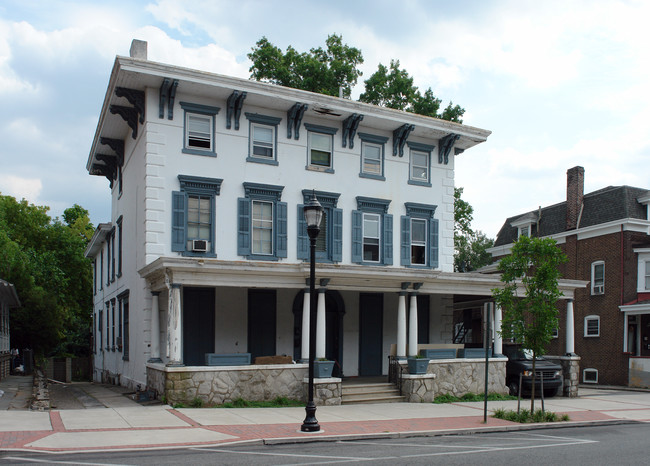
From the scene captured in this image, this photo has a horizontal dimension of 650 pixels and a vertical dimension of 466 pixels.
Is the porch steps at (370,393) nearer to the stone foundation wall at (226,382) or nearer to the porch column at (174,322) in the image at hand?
the stone foundation wall at (226,382)

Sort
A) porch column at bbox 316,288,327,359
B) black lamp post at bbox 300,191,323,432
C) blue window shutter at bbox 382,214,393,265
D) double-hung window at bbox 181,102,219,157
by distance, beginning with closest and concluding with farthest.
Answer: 1. black lamp post at bbox 300,191,323,432
2. porch column at bbox 316,288,327,359
3. double-hung window at bbox 181,102,219,157
4. blue window shutter at bbox 382,214,393,265

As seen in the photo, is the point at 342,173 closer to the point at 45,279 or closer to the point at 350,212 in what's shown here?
the point at 350,212

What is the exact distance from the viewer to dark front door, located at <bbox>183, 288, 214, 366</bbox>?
63.2ft

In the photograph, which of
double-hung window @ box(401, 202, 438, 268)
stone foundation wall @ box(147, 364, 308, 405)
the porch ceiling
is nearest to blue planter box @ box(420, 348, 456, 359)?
the porch ceiling

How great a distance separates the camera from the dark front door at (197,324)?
19266mm

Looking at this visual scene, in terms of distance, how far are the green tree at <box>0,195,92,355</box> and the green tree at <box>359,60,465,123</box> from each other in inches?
822

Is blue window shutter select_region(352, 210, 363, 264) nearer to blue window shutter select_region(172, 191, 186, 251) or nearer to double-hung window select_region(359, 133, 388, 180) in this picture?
double-hung window select_region(359, 133, 388, 180)

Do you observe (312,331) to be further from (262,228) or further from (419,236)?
(419,236)

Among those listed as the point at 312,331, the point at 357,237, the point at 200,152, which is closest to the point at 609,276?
the point at 357,237

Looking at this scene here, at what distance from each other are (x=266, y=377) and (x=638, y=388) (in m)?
20.5

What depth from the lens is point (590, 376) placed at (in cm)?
3281

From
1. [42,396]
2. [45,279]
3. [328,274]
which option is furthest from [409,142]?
[45,279]

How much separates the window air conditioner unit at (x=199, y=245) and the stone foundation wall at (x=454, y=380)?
706 centimetres

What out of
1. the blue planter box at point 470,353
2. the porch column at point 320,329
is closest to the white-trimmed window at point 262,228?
the porch column at point 320,329
